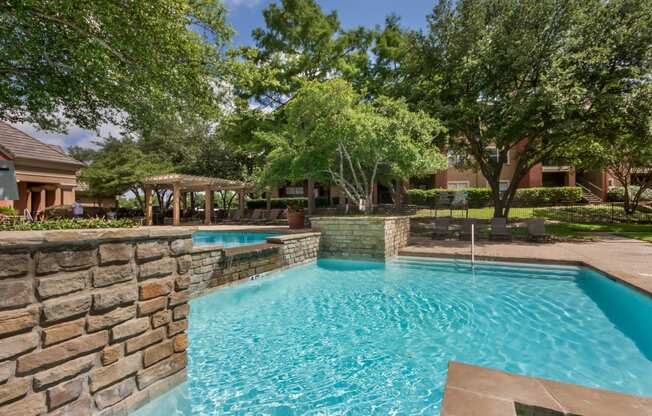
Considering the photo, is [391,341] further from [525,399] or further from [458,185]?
[458,185]

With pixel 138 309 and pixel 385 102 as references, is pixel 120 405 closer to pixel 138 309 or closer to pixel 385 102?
pixel 138 309

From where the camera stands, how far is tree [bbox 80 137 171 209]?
21.8m

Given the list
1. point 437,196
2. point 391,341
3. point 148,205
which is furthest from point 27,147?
point 437,196

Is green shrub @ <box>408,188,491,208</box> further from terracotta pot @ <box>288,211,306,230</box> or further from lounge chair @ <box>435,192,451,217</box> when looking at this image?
terracotta pot @ <box>288,211,306,230</box>

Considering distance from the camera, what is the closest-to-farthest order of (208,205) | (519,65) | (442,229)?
(519,65), (442,229), (208,205)

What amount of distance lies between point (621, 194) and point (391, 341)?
104ft

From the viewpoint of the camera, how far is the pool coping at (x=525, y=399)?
213 cm

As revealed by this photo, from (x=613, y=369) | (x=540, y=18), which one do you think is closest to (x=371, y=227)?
(x=613, y=369)

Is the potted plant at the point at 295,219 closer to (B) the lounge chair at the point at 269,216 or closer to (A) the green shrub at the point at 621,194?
(B) the lounge chair at the point at 269,216

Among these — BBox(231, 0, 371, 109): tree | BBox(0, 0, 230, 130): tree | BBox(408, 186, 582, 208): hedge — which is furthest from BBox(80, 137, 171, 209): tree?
BBox(408, 186, 582, 208): hedge

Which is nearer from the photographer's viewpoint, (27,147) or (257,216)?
(27,147)

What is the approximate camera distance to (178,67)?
923 cm

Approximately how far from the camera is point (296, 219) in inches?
637

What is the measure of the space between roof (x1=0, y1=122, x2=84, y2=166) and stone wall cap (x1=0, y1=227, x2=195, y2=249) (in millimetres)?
18012
